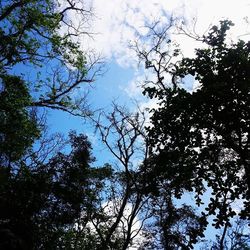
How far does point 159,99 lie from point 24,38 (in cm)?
1056

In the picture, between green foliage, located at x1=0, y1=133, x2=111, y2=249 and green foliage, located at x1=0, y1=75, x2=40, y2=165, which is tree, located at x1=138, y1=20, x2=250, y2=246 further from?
green foliage, located at x1=0, y1=133, x2=111, y2=249

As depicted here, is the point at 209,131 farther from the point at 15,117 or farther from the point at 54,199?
the point at 54,199

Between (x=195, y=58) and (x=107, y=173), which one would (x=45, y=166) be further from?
(x=195, y=58)

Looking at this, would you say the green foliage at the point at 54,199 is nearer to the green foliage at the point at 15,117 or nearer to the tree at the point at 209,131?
the green foliage at the point at 15,117

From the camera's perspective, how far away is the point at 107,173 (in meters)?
27.6

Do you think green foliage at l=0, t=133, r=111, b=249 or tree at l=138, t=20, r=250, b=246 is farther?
green foliage at l=0, t=133, r=111, b=249

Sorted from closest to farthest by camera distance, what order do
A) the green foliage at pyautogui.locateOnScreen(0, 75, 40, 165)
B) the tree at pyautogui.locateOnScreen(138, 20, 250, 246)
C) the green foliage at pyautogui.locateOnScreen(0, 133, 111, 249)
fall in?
the tree at pyautogui.locateOnScreen(138, 20, 250, 246) → the green foliage at pyautogui.locateOnScreen(0, 75, 40, 165) → the green foliage at pyautogui.locateOnScreen(0, 133, 111, 249)

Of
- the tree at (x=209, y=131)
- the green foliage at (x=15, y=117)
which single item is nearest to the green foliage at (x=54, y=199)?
the green foliage at (x=15, y=117)

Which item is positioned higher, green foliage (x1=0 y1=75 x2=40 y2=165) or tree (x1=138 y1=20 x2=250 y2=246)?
green foliage (x1=0 y1=75 x2=40 y2=165)

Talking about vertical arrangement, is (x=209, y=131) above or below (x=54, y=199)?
below

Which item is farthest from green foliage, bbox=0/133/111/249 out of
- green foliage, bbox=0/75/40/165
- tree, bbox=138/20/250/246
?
tree, bbox=138/20/250/246

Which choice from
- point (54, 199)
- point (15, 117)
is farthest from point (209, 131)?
point (54, 199)

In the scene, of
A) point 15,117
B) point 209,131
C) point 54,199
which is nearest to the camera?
point 209,131

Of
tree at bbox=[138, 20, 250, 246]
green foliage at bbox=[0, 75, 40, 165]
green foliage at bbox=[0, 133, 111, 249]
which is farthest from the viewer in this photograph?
green foliage at bbox=[0, 133, 111, 249]
